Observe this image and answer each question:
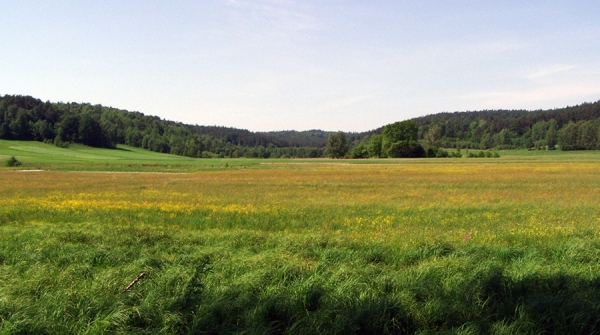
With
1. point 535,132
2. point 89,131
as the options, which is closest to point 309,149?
point 89,131

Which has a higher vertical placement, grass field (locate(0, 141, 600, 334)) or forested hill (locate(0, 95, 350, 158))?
forested hill (locate(0, 95, 350, 158))

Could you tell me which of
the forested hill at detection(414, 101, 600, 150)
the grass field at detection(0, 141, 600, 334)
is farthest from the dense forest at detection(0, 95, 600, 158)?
the grass field at detection(0, 141, 600, 334)

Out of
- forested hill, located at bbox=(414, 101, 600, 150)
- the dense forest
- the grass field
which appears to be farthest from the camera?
forested hill, located at bbox=(414, 101, 600, 150)

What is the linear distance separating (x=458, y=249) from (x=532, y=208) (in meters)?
10.3

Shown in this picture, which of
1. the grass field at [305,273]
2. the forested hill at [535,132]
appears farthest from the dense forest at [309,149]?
the grass field at [305,273]

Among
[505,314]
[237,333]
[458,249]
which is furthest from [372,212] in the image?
[237,333]

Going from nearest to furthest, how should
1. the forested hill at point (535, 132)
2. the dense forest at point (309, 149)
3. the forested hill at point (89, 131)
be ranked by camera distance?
1. the dense forest at point (309, 149)
2. the forested hill at point (535, 132)
3. the forested hill at point (89, 131)

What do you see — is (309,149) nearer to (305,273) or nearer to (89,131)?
(89,131)

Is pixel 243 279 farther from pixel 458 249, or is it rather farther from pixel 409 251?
pixel 458 249

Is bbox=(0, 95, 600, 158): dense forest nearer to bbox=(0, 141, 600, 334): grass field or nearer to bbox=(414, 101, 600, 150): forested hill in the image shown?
bbox=(414, 101, 600, 150): forested hill

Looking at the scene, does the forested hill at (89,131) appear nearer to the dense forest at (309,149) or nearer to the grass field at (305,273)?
the dense forest at (309,149)

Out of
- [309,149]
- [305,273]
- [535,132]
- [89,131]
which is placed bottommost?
[309,149]

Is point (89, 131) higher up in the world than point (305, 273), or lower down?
higher up

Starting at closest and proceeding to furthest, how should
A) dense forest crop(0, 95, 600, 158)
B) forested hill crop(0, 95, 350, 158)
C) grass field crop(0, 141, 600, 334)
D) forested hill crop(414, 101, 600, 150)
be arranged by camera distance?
1. grass field crop(0, 141, 600, 334)
2. dense forest crop(0, 95, 600, 158)
3. forested hill crop(414, 101, 600, 150)
4. forested hill crop(0, 95, 350, 158)
